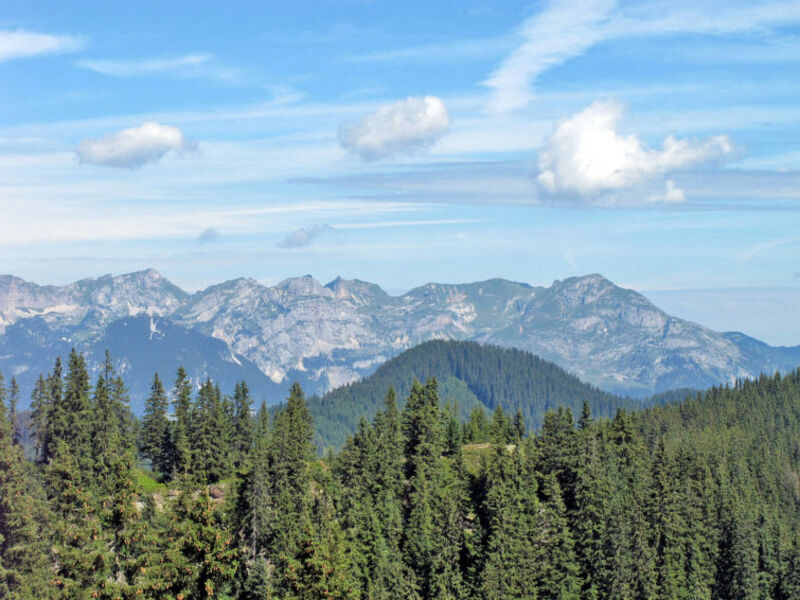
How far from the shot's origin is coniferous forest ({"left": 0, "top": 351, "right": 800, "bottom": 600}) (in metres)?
84.4

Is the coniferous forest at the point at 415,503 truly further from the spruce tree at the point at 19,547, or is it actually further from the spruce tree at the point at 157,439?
the spruce tree at the point at 157,439

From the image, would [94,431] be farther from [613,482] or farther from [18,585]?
[613,482]

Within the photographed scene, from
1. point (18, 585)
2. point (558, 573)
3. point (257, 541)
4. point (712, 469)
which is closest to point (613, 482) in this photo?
point (558, 573)

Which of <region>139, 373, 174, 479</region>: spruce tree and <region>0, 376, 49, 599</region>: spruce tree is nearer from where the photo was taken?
<region>0, 376, 49, 599</region>: spruce tree

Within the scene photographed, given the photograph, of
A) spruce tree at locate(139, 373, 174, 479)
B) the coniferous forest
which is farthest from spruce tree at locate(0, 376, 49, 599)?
spruce tree at locate(139, 373, 174, 479)

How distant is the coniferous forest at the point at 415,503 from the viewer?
277ft

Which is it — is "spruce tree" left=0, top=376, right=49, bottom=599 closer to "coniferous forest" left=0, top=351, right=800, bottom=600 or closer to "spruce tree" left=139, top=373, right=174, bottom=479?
"coniferous forest" left=0, top=351, right=800, bottom=600

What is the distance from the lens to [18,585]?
5969cm

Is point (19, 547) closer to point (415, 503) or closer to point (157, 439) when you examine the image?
point (415, 503)

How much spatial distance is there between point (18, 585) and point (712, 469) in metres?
122

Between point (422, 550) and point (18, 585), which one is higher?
point (18, 585)

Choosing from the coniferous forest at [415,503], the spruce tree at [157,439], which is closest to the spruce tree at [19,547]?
the coniferous forest at [415,503]

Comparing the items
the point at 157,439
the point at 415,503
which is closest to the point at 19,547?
the point at 415,503

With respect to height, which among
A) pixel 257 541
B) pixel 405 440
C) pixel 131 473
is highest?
pixel 131 473
